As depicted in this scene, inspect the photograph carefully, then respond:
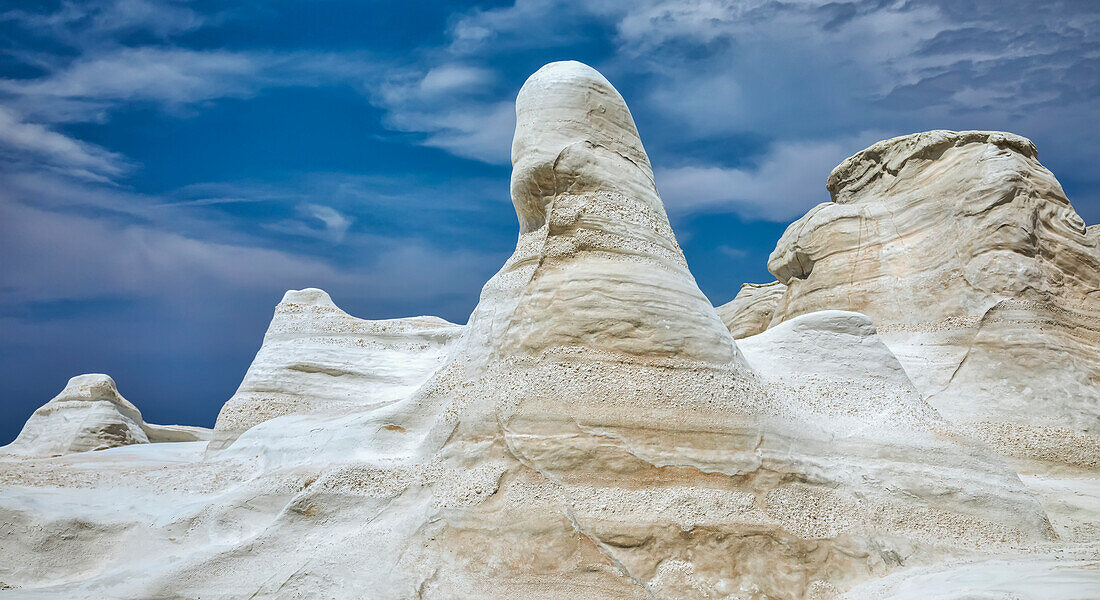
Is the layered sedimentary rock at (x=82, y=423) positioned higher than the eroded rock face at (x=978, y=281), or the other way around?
the eroded rock face at (x=978, y=281)

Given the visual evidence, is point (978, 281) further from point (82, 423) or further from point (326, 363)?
point (82, 423)

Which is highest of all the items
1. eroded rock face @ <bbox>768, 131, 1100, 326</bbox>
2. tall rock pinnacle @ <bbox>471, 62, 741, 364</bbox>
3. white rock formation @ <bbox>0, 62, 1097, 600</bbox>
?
eroded rock face @ <bbox>768, 131, 1100, 326</bbox>

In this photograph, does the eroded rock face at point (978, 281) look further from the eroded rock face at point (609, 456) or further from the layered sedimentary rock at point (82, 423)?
the layered sedimentary rock at point (82, 423)

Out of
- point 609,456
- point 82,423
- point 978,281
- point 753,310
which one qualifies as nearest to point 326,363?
point 609,456

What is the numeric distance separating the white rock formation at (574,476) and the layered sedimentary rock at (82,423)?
7.65 metres

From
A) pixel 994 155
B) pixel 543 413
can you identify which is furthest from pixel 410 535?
pixel 994 155

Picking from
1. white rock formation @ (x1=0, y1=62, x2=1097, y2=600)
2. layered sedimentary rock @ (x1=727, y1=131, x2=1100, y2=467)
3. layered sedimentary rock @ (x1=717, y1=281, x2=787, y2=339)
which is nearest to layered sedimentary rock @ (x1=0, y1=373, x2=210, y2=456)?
white rock formation @ (x1=0, y1=62, x2=1097, y2=600)

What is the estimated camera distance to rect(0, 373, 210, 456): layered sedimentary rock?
14047 millimetres

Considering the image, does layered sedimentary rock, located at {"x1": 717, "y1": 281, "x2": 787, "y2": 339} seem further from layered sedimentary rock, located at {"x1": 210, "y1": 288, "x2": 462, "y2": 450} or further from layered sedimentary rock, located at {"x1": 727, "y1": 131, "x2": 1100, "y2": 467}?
layered sedimentary rock, located at {"x1": 210, "y1": 288, "x2": 462, "y2": 450}

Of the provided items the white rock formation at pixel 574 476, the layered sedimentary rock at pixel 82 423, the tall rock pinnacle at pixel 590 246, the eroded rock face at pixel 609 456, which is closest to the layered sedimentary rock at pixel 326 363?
the white rock formation at pixel 574 476

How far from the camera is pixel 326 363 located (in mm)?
9602

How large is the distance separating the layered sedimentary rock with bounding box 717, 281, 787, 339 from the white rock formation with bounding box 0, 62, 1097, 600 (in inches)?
355

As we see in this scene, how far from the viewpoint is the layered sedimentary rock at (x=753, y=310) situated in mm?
16625

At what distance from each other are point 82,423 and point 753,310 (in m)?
14.1
